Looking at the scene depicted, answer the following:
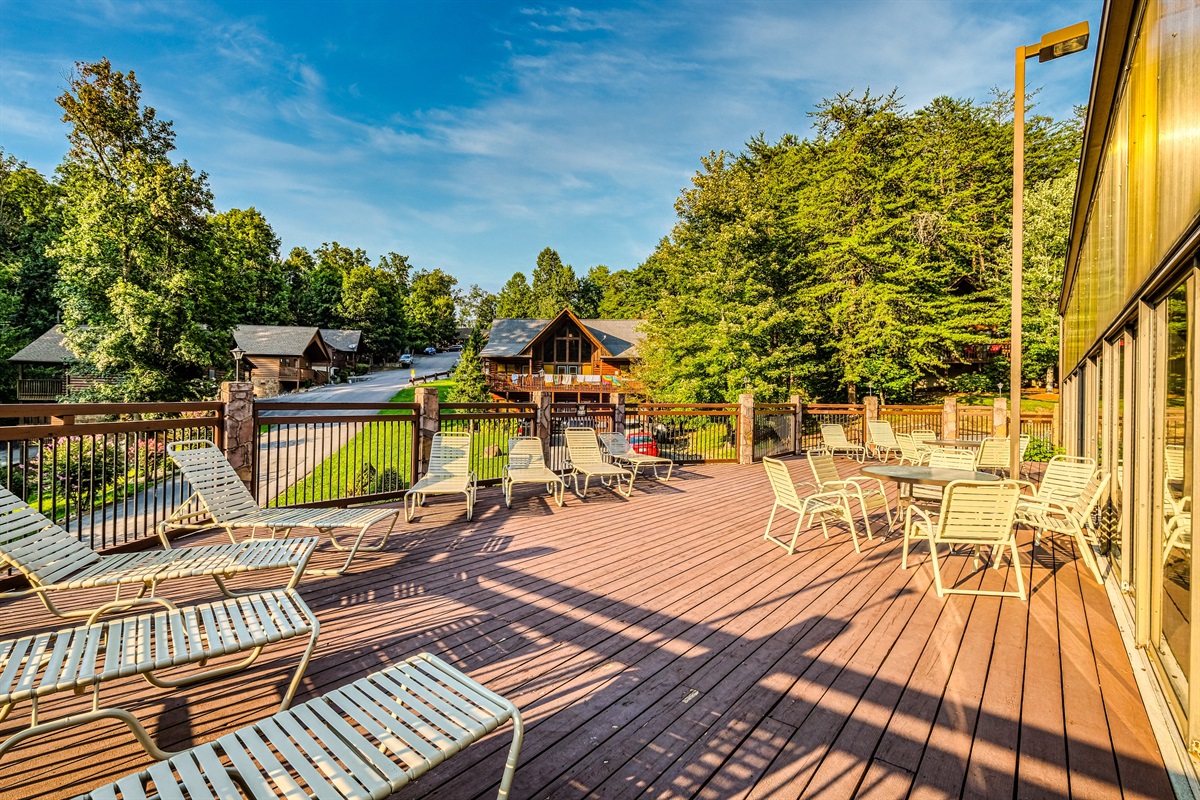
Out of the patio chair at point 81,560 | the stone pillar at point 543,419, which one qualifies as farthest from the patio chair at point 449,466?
the patio chair at point 81,560

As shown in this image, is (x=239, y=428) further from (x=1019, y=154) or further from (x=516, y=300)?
(x=516, y=300)

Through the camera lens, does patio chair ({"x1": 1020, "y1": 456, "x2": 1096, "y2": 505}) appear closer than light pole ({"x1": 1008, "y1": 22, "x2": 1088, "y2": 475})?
Yes

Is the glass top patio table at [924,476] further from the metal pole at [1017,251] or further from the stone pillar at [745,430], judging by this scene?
the stone pillar at [745,430]

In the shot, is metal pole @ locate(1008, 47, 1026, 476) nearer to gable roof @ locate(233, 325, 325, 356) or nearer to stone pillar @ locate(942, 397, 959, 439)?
stone pillar @ locate(942, 397, 959, 439)

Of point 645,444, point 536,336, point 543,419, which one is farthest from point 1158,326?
point 536,336

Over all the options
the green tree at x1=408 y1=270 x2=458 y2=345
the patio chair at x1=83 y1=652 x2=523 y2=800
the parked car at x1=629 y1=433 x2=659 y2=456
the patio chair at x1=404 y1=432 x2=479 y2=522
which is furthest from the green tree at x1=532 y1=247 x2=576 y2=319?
the patio chair at x1=83 y1=652 x2=523 y2=800

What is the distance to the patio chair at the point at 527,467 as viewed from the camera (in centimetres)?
648

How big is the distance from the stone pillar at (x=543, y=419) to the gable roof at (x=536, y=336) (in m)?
25.7

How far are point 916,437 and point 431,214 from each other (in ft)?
96.7

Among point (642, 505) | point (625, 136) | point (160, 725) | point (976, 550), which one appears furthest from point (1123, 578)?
point (625, 136)

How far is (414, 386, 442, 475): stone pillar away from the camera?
22.7 feet

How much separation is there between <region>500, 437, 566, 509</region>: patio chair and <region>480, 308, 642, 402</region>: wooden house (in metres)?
25.1

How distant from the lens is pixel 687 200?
23.9 meters

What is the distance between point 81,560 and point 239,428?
2.63m
